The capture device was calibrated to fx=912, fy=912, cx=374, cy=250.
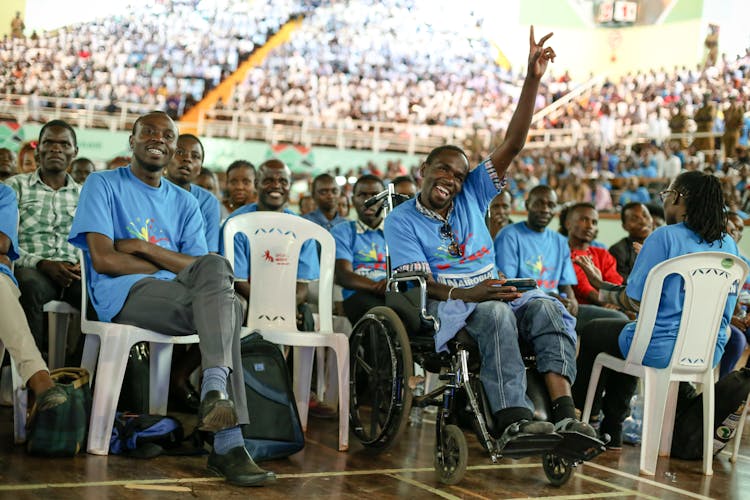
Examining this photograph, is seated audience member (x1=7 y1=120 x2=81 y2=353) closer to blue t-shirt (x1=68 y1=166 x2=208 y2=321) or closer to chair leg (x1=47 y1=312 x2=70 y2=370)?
chair leg (x1=47 y1=312 x2=70 y2=370)

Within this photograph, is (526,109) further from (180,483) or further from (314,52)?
(314,52)

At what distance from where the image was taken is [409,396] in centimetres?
351

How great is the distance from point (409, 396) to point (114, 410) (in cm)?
111

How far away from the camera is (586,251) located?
574cm

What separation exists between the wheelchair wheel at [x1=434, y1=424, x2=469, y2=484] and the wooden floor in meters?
0.05

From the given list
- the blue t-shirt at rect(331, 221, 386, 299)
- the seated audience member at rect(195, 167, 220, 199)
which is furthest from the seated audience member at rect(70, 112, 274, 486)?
the seated audience member at rect(195, 167, 220, 199)

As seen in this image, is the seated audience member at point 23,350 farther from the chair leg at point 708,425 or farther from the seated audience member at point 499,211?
the seated audience member at point 499,211

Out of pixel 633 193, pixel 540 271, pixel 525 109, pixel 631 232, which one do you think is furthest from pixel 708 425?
pixel 633 193

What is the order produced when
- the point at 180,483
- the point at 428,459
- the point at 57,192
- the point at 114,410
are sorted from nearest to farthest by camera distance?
the point at 180,483
the point at 114,410
the point at 428,459
the point at 57,192

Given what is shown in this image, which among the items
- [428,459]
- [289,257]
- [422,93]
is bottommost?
[428,459]

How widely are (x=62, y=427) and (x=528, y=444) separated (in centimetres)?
164

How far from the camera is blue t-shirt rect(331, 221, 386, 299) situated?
5172 millimetres

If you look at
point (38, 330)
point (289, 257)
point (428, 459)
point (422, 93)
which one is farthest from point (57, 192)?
point (422, 93)

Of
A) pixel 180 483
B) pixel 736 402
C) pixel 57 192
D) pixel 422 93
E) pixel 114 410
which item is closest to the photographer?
pixel 180 483
